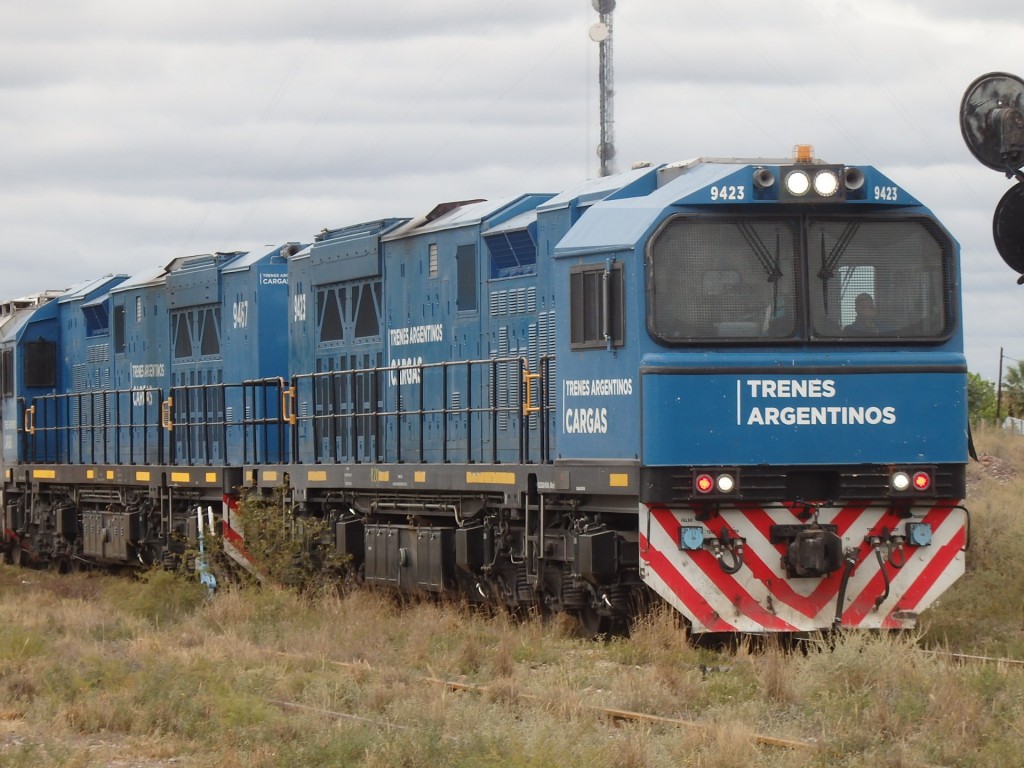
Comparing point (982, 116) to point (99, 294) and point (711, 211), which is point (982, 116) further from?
point (99, 294)

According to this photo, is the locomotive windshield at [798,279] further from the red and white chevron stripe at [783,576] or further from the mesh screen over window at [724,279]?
the red and white chevron stripe at [783,576]

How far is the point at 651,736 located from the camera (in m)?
8.63

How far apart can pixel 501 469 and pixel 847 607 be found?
306 centimetres

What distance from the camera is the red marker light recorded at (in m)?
11.4

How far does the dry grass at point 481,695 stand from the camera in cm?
807

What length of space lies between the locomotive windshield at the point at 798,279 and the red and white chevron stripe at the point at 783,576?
128cm

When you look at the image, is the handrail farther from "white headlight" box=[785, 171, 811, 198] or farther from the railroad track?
"white headlight" box=[785, 171, 811, 198]

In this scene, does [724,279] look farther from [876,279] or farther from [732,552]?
[732,552]

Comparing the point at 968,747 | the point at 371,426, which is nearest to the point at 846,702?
the point at 968,747

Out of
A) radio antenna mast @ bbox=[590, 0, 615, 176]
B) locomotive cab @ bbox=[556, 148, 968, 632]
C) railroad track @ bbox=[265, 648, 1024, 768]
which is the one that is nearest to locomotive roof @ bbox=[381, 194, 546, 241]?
locomotive cab @ bbox=[556, 148, 968, 632]

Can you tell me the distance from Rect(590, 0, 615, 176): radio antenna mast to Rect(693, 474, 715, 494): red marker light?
2077 cm

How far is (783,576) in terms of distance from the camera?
11.7 meters

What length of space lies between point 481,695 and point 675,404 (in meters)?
2.53

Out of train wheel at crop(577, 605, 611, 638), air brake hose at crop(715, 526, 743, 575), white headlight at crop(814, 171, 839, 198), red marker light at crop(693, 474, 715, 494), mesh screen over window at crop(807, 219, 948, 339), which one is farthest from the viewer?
train wheel at crop(577, 605, 611, 638)
